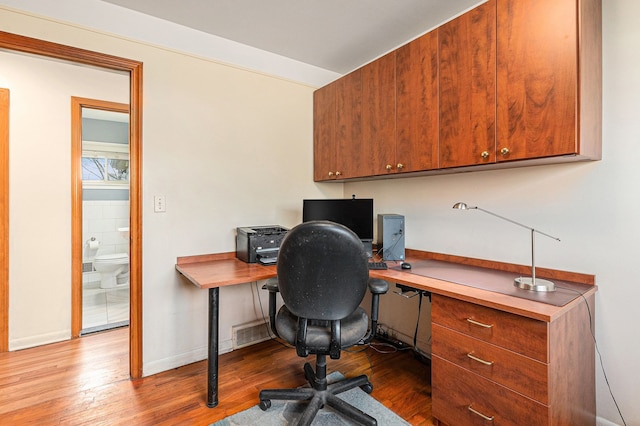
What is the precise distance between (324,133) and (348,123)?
34 cm

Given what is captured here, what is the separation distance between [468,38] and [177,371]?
2856 millimetres

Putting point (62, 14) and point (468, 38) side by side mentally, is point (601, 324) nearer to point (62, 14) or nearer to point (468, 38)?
point (468, 38)

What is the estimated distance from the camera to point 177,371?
7.23ft

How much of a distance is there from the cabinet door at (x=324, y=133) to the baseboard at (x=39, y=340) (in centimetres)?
266

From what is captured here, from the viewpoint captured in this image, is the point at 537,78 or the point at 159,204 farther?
the point at 159,204

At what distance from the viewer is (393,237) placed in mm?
2240

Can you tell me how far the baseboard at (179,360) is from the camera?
7.07 feet

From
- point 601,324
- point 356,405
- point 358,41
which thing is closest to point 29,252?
point 356,405

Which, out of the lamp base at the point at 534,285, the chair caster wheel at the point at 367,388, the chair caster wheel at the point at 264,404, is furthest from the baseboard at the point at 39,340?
the lamp base at the point at 534,285

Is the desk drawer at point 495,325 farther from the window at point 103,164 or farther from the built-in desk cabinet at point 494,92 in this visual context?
the window at point 103,164

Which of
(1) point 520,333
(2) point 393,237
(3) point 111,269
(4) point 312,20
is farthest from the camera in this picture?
(3) point 111,269

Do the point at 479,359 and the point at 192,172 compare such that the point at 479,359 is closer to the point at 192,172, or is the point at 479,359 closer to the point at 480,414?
the point at 480,414

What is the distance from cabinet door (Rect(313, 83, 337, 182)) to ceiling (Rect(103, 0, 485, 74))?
37cm

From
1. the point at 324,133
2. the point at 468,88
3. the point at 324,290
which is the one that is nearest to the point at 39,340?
the point at 324,290
